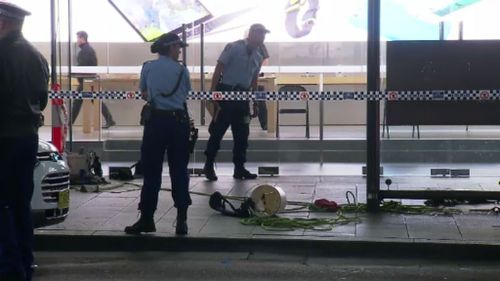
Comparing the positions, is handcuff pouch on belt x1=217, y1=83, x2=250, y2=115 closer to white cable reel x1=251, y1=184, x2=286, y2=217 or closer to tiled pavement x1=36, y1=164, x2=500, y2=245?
tiled pavement x1=36, y1=164, x2=500, y2=245

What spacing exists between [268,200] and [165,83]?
5.65 feet

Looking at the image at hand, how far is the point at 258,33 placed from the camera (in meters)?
10.9

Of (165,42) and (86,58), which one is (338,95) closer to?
(165,42)

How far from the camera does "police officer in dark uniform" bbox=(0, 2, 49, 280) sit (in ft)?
19.0

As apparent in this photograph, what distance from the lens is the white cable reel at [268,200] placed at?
27.7 ft

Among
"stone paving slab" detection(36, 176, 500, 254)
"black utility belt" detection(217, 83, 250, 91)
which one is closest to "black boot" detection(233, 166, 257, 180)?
"black utility belt" detection(217, 83, 250, 91)

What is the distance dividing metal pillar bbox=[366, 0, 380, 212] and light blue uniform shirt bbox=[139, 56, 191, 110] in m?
2.08

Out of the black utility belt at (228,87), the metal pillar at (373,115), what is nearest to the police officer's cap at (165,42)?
the metal pillar at (373,115)

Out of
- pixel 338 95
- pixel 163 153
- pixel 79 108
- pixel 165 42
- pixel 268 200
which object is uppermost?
pixel 165 42

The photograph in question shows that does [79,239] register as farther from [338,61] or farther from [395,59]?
[338,61]

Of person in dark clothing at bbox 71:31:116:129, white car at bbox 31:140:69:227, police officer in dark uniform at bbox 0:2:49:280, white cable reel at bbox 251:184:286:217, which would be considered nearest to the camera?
police officer in dark uniform at bbox 0:2:49:280

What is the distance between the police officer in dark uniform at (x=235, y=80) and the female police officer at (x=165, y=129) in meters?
3.33

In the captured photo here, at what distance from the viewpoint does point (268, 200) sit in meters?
8.47

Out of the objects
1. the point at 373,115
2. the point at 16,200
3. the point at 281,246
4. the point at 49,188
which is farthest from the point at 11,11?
the point at 373,115
